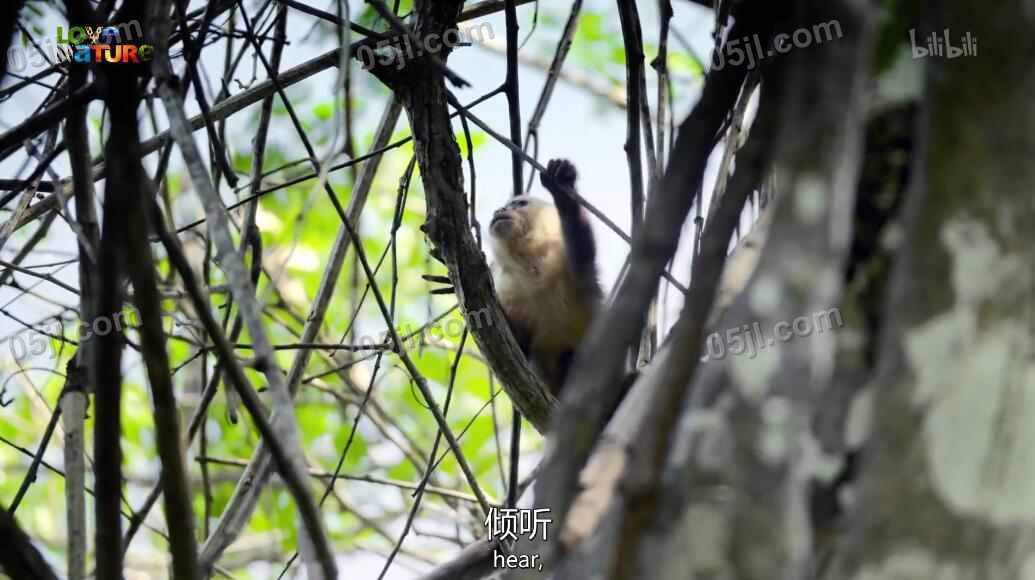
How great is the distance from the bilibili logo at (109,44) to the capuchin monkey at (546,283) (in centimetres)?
366

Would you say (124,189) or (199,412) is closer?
(124,189)

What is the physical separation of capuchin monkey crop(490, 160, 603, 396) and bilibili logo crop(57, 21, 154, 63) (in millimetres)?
3656

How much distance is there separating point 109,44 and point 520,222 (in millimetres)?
4521

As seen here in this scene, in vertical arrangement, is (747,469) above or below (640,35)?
below

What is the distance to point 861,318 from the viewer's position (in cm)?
142

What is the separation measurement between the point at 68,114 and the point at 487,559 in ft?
5.88

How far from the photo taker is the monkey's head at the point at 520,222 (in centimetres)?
631

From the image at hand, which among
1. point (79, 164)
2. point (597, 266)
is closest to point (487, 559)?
point (79, 164)

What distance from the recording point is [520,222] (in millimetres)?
6422

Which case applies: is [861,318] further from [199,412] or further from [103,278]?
[199,412]
